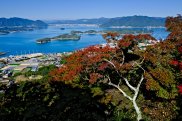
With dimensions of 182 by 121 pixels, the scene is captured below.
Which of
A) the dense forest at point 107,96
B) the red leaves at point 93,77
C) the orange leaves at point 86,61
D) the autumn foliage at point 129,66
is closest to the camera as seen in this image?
the dense forest at point 107,96

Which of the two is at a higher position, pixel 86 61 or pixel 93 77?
pixel 86 61

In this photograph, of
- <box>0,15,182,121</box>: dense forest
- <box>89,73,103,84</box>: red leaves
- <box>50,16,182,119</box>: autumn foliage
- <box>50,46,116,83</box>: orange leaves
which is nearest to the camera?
<box>0,15,182,121</box>: dense forest

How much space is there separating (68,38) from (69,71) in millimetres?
124659

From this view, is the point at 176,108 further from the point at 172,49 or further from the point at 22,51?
the point at 22,51

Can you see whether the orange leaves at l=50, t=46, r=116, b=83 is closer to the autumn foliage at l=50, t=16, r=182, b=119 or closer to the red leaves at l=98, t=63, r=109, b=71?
the autumn foliage at l=50, t=16, r=182, b=119

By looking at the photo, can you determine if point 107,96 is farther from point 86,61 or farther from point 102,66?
point 86,61

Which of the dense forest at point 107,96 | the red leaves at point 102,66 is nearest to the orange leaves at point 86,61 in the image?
the dense forest at point 107,96

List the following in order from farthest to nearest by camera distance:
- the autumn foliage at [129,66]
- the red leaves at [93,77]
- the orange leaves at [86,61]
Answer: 1. the orange leaves at [86,61]
2. the red leaves at [93,77]
3. the autumn foliage at [129,66]

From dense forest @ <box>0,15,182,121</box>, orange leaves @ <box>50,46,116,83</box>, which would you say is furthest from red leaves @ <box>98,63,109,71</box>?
orange leaves @ <box>50,46,116,83</box>

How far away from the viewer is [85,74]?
10.8m

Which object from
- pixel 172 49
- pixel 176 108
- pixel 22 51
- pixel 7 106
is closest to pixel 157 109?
pixel 176 108

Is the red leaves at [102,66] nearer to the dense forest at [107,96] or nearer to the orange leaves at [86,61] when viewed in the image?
the dense forest at [107,96]

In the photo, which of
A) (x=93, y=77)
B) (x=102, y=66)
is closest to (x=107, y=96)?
(x=93, y=77)

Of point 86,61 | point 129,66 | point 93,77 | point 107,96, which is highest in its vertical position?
point 86,61
